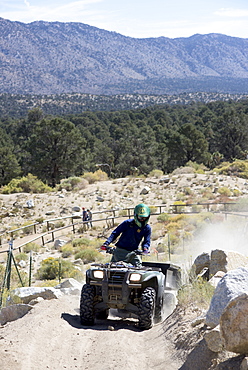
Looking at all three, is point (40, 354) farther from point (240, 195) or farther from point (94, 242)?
point (240, 195)

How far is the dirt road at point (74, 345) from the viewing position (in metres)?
5.52

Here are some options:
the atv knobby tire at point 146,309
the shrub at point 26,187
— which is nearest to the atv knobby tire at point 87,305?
the atv knobby tire at point 146,309

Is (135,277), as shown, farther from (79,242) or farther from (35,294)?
(79,242)

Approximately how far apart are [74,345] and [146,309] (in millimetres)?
1232

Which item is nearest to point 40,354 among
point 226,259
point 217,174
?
point 226,259

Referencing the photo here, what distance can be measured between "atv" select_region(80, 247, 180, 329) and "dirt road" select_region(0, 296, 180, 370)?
0.26 meters

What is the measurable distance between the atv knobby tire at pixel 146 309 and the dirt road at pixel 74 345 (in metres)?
0.13

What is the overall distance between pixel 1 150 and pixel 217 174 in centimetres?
2769

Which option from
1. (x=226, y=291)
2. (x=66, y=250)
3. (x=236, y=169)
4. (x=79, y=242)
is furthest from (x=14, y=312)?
(x=236, y=169)

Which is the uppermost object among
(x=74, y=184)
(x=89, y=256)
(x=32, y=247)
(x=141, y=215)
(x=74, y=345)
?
(x=141, y=215)

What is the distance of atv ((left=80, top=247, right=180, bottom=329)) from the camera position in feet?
22.9

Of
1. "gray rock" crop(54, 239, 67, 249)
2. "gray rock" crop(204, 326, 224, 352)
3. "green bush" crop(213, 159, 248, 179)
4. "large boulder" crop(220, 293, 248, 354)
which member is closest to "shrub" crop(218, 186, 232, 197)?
"green bush" crop(213, 159, 248, 179)

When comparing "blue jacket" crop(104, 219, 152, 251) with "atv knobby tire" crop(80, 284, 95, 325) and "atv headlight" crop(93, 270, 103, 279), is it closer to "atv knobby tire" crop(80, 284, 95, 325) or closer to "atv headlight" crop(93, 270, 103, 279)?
"atv headlight" crop(93, 270, 103, 279)

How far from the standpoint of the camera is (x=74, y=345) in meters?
6.28
